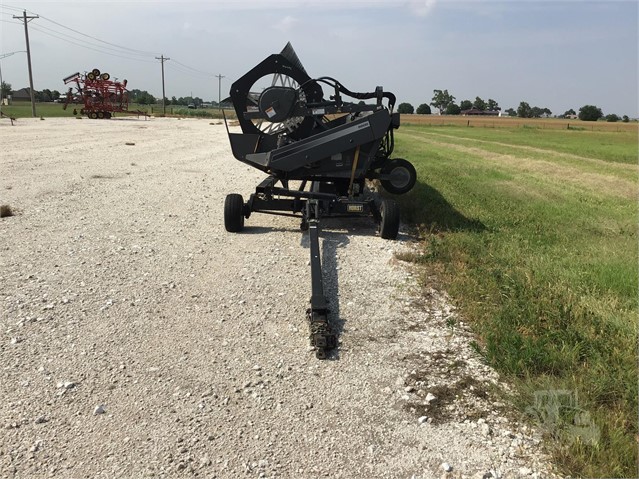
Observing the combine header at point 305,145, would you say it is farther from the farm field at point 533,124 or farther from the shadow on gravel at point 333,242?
the farm field at point 533,124

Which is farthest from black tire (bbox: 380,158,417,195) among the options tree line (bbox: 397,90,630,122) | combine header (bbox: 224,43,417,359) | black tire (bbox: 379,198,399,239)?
tree line (bbox: 397,90,630,122)

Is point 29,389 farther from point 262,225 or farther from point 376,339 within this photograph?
point 262,225

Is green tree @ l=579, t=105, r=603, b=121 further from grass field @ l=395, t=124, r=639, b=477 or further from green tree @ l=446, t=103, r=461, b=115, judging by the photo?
grass field @ l=395, t=124, r=639, b=477

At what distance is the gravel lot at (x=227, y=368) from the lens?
2.73 metres

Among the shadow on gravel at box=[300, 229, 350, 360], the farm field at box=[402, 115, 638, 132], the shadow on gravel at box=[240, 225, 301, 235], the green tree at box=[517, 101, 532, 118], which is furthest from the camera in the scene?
the green tree at box=[517, 101, 532, 118]

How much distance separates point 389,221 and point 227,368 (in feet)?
13.2

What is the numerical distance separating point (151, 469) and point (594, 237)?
23.3 feet

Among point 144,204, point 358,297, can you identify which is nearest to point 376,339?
point 358,297

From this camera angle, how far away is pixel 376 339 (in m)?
4.12

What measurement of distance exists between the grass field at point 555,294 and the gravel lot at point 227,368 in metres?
0.24

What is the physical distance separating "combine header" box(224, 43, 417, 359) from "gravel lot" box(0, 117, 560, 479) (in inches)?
25.0

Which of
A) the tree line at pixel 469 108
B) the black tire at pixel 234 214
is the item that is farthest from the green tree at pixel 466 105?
the black tire at pixel 234 214

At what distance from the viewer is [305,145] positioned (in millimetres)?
7090

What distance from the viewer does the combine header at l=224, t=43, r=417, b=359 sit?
708 cm
